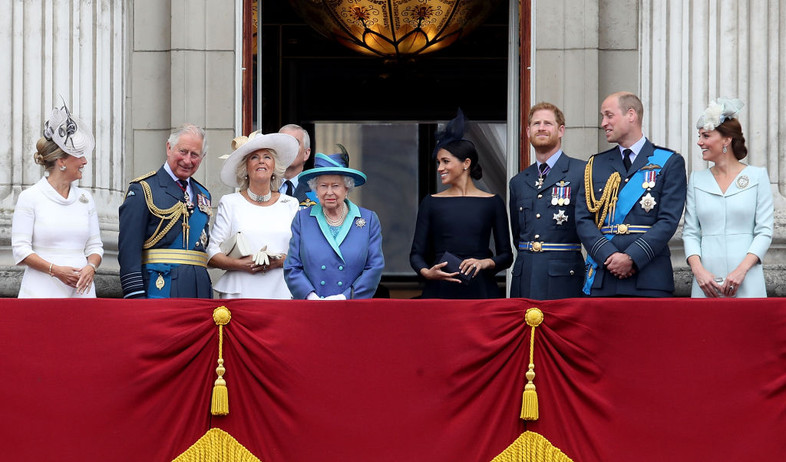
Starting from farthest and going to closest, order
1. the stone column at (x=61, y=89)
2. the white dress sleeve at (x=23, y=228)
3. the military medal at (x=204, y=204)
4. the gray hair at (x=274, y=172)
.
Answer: the stone column at (x=61, y=89)
the gray hair at (x=274, y=172)
the military medal at (x=204, y=204)
the white dress sleeve at (x=23, y=228)

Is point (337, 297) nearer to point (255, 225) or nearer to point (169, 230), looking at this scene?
point (255, 225)

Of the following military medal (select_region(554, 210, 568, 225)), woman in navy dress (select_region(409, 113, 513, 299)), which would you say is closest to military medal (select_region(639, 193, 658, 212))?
military medal (select_region(554, 210, 568, 225))

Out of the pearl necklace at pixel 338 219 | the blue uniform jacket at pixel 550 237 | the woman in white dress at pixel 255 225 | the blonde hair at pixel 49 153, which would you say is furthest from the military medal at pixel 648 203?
the blonde hair at pixel 49 153

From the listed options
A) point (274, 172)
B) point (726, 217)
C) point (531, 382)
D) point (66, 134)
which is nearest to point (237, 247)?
point (274, 172)

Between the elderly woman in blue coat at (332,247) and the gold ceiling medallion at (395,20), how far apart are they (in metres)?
5.61

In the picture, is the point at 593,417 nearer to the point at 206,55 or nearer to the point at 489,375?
the point at 489,375

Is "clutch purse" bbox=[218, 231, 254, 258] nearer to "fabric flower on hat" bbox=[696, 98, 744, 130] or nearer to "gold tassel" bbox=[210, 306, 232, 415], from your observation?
"gold tassel" bbox=[210, 306, 232, 415]

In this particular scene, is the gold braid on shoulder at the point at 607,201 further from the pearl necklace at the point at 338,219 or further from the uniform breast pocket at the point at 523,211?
the pearl necklace at the point at 338,219

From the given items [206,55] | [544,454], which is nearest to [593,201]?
[544,454]

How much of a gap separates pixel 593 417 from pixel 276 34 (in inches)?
381

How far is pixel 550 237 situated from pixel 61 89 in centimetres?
379

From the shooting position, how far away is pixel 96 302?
20.7 feet

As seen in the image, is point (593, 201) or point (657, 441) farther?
point (593, 201)

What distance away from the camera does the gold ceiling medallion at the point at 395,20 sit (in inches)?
495
